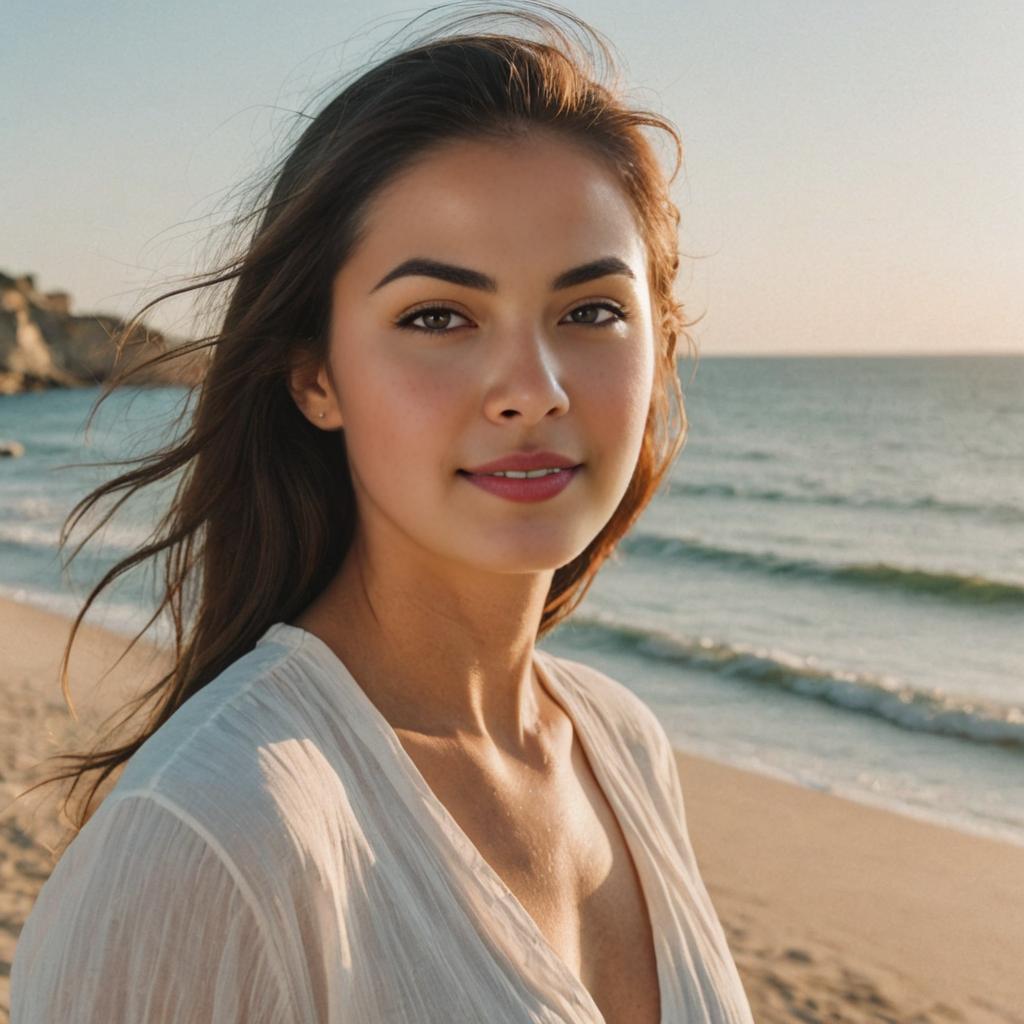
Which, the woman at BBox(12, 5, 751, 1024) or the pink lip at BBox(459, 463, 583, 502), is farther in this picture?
the pink lip at BBox(459, 463, 583, 502)

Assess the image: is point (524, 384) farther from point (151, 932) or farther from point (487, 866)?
point (151, 932)

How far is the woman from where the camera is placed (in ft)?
4.55

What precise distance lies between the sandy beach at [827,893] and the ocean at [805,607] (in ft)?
1.51

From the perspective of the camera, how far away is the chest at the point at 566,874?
1866 millimetres

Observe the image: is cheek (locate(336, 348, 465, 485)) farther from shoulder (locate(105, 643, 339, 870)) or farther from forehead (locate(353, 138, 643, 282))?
shoulder (locate(105, 643, 339, 870))

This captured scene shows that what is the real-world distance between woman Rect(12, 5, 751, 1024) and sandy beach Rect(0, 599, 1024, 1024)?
3.28m

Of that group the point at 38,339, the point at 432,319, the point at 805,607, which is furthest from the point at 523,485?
the point at 38,339

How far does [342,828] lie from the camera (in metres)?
1.54

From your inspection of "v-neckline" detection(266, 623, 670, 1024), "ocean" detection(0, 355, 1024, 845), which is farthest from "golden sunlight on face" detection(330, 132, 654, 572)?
"ocean" detection(0, 355, 1024, 845)

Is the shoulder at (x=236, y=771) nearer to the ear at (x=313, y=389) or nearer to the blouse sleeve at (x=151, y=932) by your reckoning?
the blouse sleeve at (x=151, y=932)

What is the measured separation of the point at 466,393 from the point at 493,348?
0.24 ft

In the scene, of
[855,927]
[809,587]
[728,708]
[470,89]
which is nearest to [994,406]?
[809,587]

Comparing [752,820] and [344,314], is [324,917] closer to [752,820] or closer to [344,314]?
[344,314]

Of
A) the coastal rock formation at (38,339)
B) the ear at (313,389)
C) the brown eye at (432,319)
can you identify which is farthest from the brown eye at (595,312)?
the coastal rock formation at (38,339)
